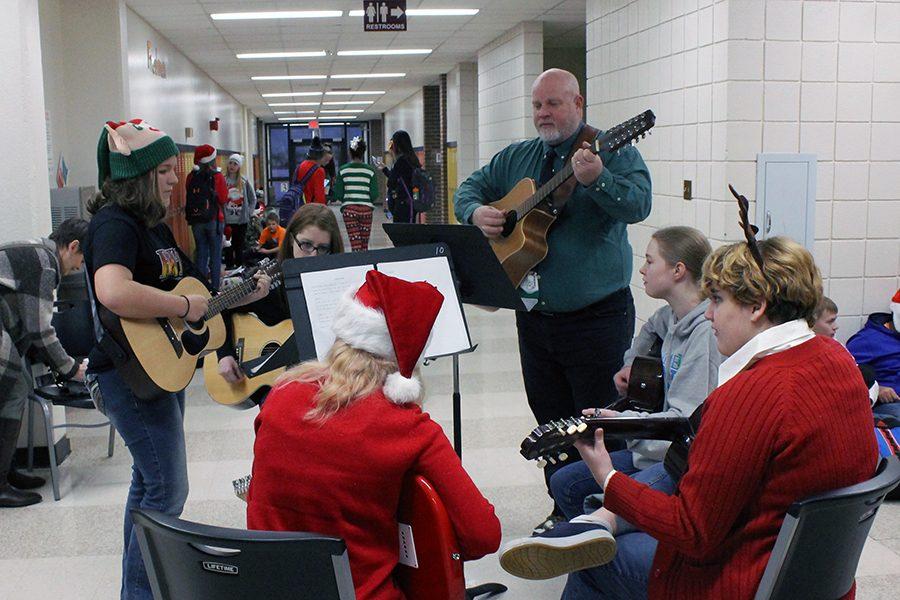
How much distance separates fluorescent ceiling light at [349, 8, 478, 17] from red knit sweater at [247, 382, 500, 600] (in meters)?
7.47

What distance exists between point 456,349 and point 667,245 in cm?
68

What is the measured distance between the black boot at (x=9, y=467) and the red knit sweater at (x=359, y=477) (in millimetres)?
2486

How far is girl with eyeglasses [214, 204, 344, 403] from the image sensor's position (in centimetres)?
276

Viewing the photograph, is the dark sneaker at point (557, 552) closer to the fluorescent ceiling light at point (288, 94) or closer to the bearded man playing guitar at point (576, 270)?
the bearded man playing guitar at point (576, 270)

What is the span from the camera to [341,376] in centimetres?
162

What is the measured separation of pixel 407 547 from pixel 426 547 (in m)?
0.04

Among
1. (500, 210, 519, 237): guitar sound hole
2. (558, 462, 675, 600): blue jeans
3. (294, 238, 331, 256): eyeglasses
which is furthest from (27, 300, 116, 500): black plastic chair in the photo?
(558, 462, 675, 600): blue jeans

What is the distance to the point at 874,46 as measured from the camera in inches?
188

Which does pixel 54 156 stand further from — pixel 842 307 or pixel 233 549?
pixel 233 549

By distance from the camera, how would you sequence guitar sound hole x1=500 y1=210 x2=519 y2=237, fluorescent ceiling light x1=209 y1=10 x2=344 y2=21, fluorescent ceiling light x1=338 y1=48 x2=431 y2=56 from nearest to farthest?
guitar sound hole x1=500 y1=210 x2=519 y2=237, fluorescent ceiling light x1=209 y1=10 x2=344 y2=21, fluorescent ceiling light x1=338 y1=48 x2=431 y2=56

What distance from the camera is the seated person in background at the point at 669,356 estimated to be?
2268 millimetres

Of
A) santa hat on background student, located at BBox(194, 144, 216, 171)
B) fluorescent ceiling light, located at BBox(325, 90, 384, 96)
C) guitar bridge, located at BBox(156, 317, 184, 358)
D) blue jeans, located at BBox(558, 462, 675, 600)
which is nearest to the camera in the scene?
blue jeans, located at BBox(558, 462, 675, 600)

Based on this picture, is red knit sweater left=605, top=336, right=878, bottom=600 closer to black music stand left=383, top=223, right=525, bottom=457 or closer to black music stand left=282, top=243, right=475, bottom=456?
black music stand left=282, top=243, right=475, bottom=456

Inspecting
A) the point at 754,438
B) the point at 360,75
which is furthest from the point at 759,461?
the point at 360,75
